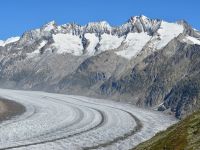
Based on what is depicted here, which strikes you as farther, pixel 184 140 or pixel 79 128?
pixel 79 128

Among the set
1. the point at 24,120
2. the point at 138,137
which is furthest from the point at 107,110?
the point at 138,137

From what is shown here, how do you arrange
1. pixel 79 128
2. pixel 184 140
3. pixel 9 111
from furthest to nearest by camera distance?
pixel 9 111 → pixel 79 128 → pixel 184 140

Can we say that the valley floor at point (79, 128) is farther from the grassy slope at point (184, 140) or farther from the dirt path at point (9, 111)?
the grassy slope at point (184, 140)

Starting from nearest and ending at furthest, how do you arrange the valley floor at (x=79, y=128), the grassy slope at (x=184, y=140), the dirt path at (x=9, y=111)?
the grassy slope at (x=184, y=140) → the valley floor at (x=79, y=128) → the dirt path at (x=9, y=111)

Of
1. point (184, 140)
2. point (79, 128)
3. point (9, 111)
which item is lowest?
point (79, 128)

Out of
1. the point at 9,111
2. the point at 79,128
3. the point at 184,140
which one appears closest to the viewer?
the point at 184,140

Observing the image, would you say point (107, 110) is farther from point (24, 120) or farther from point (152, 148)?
point (152, 148)

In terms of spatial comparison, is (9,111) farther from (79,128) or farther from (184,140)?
(184,140)

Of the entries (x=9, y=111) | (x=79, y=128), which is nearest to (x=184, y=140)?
(x=79, y=128)

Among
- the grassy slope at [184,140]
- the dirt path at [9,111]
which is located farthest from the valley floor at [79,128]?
the grassy slope at [184,140]
